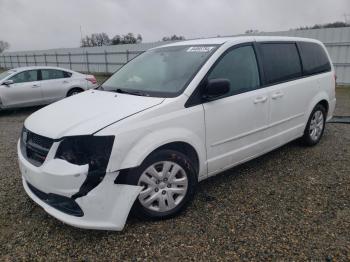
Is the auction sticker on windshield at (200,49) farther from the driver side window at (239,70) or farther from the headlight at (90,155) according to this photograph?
the headlight at (90,155)

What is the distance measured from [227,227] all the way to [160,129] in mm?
1107

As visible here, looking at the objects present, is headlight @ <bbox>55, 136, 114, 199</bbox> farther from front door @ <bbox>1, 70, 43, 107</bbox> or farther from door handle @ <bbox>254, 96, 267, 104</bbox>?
front door @ <bbox>1, 70, 43, 107</bbox>

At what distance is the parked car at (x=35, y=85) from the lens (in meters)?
9.00

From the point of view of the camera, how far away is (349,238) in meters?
2.73

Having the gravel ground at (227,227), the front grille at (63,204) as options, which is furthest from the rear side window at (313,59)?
the front grille at (63,204)

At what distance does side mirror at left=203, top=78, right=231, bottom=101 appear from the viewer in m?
3.12

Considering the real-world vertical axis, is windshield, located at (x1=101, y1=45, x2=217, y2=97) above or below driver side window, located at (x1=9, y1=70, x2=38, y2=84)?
above

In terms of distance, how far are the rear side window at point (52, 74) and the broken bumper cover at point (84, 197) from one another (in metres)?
7.82

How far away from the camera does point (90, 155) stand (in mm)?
2568

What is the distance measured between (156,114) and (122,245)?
1.19m

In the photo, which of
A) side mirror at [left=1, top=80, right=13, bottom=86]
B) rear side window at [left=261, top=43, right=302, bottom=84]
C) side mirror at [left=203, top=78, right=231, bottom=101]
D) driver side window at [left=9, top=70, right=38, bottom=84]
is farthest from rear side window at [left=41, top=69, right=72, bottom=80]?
side mirror at [left=203, top=78, right=231, bottom=101]

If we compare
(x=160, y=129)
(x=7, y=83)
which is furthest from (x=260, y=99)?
(x=7, y=83)

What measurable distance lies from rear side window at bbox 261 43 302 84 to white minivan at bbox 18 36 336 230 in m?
0.01

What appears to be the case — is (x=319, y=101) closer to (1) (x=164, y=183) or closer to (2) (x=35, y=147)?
(1) (x=164, y=183)
